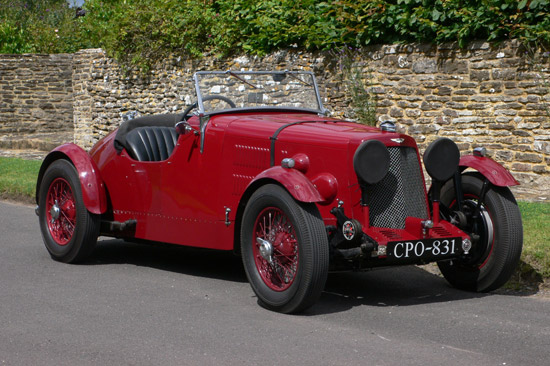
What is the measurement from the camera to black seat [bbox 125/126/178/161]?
308 inches

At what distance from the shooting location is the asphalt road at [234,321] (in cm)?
493

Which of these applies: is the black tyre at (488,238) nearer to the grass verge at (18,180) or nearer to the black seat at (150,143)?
the black seat at (150,143)

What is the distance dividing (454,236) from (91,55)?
16.1m

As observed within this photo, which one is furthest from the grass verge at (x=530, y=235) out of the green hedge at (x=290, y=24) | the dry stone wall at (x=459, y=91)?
the green hedge at (x=290, y=24)

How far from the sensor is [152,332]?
543 centimetres

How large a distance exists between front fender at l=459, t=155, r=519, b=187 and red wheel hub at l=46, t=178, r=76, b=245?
11.4ft

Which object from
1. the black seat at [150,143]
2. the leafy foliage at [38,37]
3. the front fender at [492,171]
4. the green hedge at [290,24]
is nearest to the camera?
the front fender at [492,171]

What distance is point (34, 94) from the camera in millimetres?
27781

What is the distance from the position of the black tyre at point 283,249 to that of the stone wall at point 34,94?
70.7ft

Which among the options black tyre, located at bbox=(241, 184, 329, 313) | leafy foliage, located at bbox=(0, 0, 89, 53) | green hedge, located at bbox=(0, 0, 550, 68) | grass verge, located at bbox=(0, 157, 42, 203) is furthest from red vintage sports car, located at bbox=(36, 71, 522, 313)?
leafy foliage, located at bbox=(0, 0, 89, 53)

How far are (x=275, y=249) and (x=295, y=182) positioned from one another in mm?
527

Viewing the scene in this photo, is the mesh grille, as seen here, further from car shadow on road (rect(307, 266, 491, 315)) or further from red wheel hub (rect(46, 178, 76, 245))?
red wheel hub (rect(46, 178, 76, 245))

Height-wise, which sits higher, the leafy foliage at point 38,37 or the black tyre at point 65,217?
the leafy foliage at point 38,37

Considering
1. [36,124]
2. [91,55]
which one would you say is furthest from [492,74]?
[36,124]
